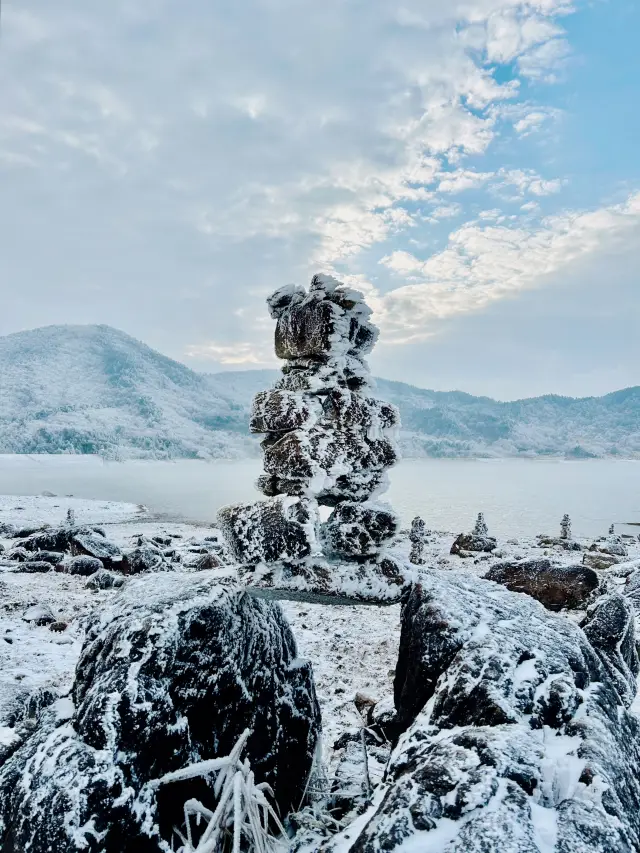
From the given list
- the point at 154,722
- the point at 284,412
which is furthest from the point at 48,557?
the point at 154,722

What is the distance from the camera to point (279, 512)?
5051 mm

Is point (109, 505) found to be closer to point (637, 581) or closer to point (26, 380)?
point (637, 581)

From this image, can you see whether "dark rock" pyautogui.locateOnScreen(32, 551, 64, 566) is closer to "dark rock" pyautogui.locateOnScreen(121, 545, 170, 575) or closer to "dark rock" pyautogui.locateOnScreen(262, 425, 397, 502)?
"dark rock" pyautogui.locateOnScreen(121, 545, 170, 575)

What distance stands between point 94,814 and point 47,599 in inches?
485

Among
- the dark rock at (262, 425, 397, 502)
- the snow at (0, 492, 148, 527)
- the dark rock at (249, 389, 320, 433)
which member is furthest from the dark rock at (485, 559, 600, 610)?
the snow at (0, 492, 148, 527)

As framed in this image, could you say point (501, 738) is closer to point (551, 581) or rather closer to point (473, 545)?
point (551, 581)

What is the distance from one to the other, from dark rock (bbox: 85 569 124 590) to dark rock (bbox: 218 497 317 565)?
43.9 feet

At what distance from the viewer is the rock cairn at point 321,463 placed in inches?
196

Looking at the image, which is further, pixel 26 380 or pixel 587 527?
pixel 26 380

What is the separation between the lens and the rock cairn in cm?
497

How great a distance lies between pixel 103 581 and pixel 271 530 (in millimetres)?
14014

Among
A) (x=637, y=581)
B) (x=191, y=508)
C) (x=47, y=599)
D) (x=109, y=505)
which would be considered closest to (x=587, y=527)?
(x=637, y=581)

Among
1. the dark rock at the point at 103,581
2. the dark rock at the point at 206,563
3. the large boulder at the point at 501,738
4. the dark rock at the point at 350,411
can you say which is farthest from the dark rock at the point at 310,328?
the dark rock at the point at 206,563

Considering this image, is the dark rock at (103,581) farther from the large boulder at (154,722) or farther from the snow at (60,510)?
the snow at (60,510)
